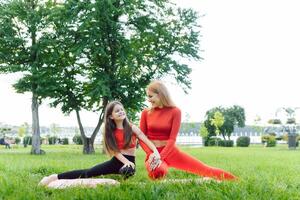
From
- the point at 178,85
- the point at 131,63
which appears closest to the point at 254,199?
the point at 131,63

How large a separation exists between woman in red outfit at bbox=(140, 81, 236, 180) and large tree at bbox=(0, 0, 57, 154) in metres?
18.9

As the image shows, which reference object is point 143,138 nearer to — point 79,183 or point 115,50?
point 79,183

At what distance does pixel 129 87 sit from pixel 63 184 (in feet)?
63.6

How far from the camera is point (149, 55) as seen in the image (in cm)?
2764

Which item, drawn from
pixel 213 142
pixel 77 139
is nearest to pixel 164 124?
pixel 213 142

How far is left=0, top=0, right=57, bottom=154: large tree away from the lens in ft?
85.8

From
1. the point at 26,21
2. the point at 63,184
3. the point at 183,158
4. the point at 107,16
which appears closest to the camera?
the point at 63,184

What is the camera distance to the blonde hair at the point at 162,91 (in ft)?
24.8

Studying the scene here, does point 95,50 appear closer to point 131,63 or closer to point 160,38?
point 131,63

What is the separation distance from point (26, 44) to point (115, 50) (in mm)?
5223

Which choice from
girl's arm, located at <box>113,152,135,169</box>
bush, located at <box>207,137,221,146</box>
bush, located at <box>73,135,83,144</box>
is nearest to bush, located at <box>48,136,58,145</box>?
bush, located at <box>73,135,83,144</box>

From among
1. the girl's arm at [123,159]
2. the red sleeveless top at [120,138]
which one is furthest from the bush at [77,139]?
the girl's arm at [123,159]

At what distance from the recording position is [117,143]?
749 cm

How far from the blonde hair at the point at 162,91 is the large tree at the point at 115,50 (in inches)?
653
